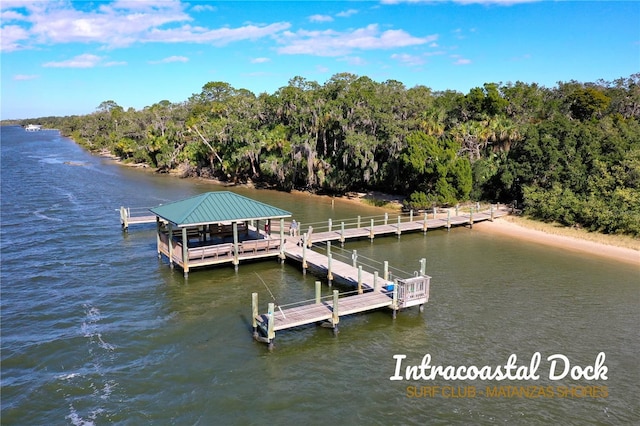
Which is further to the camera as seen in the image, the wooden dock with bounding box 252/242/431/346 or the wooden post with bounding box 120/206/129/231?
the wooden post with bounding box 120/206/129/231

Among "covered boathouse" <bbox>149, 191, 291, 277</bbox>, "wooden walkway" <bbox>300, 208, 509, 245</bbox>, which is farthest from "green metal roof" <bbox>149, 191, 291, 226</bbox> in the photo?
"wooden walkway" <bbox>300, 208, 509, 245</bbox>

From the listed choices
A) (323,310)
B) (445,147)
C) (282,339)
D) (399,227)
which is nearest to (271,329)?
(282,339)

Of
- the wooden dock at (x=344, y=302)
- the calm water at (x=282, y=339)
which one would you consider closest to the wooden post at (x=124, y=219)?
the calm water at (x=282, y=339)

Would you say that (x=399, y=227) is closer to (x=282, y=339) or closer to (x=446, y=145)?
(x=446, y=145)

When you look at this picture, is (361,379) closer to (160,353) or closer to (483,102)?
(160,353)

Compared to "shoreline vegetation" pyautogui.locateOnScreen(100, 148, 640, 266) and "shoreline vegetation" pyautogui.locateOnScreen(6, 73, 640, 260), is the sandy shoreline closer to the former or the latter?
"shoreline vegetation" pyautogui.locateOnScreen(100, 148, 640, 266)

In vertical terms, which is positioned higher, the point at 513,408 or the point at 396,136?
the point at 396,136

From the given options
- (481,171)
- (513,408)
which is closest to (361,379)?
(513,408)
